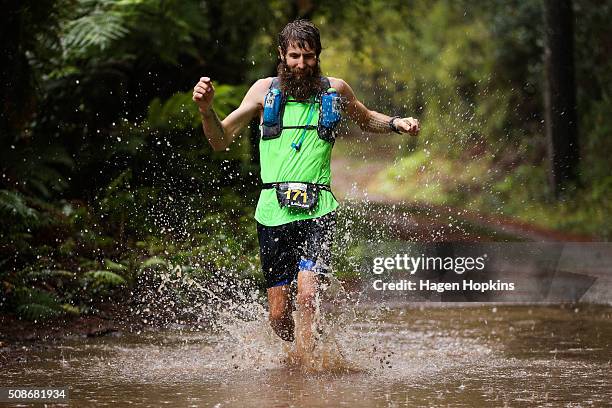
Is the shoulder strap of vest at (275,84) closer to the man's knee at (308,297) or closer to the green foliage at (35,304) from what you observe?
the man's knee at (308,297)

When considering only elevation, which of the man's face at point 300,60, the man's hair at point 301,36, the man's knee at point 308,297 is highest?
the man's hair at point 301,36

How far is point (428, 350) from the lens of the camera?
7.48 metres

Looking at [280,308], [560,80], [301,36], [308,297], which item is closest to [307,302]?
[308,297]

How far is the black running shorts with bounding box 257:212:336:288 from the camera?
6.25m

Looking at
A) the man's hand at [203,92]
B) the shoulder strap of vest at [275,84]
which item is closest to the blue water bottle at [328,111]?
the shoulder strap of vest at [275,84]

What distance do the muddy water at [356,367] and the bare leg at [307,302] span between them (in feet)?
0.83

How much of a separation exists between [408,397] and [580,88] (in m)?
20.0

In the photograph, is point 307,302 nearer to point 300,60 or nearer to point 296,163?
point 296,163

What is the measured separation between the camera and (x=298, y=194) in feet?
20.6

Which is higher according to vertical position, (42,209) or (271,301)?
(42,209)

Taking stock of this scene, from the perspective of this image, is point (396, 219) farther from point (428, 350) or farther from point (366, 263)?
point (428, 350)

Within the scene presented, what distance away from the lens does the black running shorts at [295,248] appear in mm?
6250

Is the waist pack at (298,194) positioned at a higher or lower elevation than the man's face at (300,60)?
lower

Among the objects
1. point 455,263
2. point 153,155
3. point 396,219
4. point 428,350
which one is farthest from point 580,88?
point 428,350
